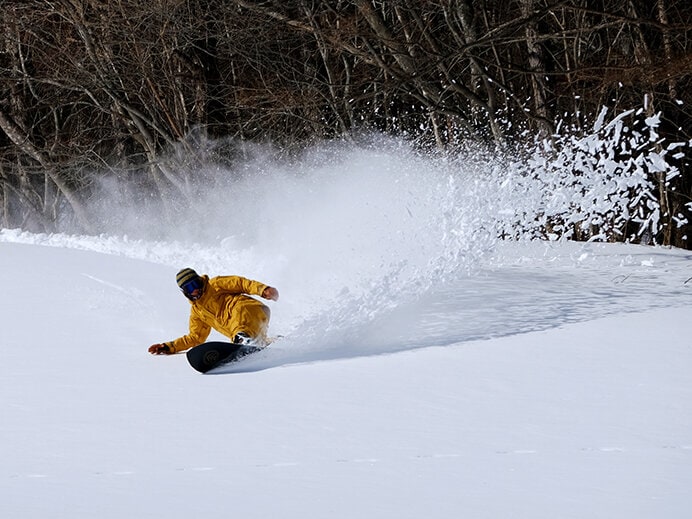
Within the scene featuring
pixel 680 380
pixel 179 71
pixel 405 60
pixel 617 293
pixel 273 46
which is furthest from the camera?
pixel 179 71

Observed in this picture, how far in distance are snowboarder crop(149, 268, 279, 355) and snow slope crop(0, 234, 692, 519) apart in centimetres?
19

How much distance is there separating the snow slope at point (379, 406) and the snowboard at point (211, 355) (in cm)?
9

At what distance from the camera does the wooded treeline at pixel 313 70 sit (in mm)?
14789

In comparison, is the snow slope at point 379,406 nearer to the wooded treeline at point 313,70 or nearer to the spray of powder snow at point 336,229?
the spray of powder snow at point 336,229

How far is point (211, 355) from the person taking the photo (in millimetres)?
7125

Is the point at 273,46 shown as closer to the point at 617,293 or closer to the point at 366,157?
the point at 366,157

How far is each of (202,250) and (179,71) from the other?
6.77 m

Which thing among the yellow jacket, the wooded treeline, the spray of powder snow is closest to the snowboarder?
the yellow jacket

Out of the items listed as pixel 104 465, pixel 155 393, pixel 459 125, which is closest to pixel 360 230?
pixel 459 125

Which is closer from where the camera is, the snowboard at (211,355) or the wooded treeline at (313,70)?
the snowboard at (211,355)

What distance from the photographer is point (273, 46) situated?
19641 mm

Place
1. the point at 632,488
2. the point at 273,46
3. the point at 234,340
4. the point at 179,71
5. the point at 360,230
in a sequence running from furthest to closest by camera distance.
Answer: the point at 179,71
the point at 273,46
the point at 360,230
the point at 234,340
the point at 632,488

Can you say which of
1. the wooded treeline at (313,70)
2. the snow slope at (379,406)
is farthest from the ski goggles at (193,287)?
the wooded treeline at (313,70)

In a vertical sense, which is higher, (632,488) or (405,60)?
(405,60)
